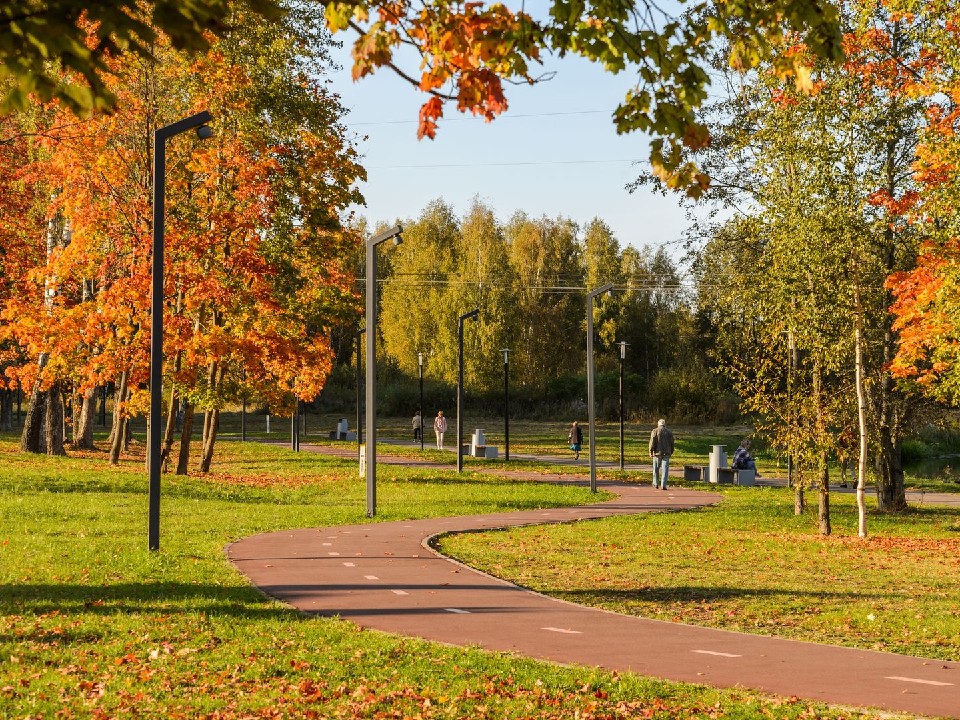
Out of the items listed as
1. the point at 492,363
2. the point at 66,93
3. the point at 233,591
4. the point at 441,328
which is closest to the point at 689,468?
the point at 233,591

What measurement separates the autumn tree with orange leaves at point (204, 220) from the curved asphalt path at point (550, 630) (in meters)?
11.9

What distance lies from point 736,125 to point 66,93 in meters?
23.2

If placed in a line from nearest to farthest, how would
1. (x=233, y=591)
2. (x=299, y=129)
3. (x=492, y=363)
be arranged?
(x=233, y=591), (x=299, y=129), (x=492, y=363)

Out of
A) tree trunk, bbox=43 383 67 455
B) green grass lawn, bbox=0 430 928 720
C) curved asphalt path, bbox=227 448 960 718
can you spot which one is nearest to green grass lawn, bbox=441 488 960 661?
green grass lawn, bbox=0 430 928 720

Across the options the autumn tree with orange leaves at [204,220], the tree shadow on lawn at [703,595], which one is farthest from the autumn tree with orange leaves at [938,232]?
the autumn tree with orange leaves at [204,220]

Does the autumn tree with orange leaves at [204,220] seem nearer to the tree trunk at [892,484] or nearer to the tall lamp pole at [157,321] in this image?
the tall lamp pole at [157,321]

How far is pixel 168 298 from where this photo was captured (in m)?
27.8

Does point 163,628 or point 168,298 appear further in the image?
point 168,298

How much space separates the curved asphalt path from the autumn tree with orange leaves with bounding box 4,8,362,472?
11.9 m

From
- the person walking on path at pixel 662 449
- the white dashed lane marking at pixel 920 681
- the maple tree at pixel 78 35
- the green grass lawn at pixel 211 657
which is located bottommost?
the white dashed lane marking at pixel 920 681

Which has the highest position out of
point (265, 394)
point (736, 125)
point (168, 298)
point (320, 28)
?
point (320, 28)

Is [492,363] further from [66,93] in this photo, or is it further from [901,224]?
[66,93]

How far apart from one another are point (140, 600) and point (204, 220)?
18199 millimetres

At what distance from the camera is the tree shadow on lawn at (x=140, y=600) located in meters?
10.2
